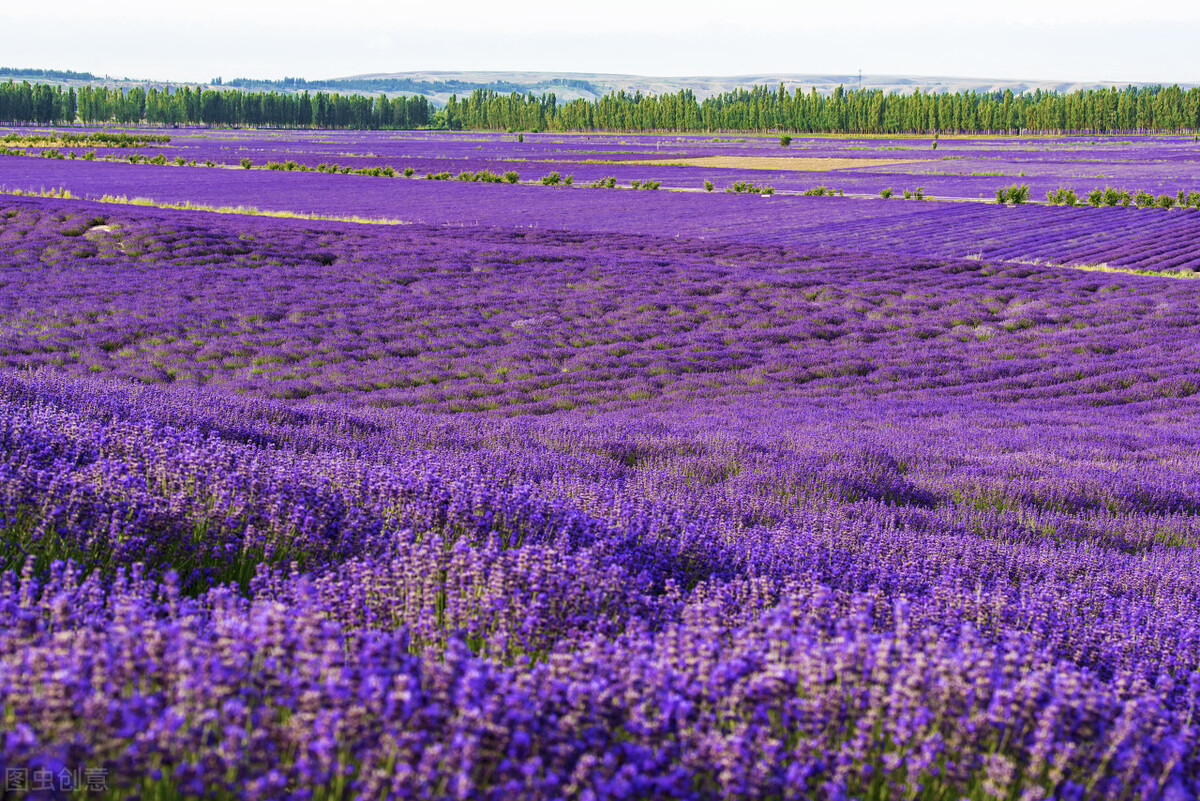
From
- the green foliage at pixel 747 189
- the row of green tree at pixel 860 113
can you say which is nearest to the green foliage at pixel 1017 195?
the green foliage at pixel 747 189

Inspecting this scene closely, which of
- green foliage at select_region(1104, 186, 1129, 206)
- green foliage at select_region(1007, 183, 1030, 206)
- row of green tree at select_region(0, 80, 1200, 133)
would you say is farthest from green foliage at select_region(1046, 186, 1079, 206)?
row of green tree at select_region(0, 80, 1200, 133)

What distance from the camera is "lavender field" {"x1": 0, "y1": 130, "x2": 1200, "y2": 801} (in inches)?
91.7

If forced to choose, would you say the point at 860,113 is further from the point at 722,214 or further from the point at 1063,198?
the point at 722,214

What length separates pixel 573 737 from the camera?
2422 millimetres

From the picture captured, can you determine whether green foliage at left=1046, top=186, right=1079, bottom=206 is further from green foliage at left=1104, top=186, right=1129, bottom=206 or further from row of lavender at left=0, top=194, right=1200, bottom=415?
row of lavender at left=0, top=194, right=1200, bottom=415

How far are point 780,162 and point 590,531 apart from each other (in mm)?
83863

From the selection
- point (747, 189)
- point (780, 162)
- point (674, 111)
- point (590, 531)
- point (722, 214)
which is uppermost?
point (674, 111)

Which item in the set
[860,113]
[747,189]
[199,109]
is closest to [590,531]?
[747,189]

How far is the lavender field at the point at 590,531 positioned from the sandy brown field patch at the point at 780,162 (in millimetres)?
56619

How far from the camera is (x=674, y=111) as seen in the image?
546ft

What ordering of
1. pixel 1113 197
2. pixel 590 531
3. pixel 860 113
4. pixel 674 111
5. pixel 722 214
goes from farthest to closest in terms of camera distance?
1. pixel 674 111
2. pixel 860 113
3. pixel 1113 197
4. pixel 722 214
5. pixel 590 531

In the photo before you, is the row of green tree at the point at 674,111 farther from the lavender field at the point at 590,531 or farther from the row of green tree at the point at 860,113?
the lavender field at the point at 590,531

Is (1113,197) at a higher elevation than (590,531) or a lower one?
higher

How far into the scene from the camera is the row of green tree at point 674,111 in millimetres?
142375
